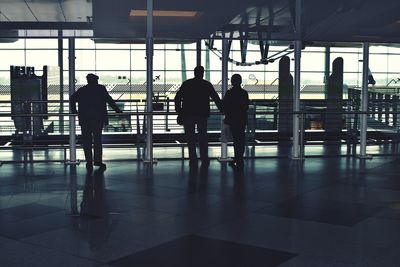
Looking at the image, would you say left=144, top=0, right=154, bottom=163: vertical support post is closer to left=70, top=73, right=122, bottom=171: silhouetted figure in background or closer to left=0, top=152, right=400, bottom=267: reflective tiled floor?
left=0, top=152, right=400, bottom=267: reflective tiled floor

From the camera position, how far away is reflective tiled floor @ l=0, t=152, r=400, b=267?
4.12 meters

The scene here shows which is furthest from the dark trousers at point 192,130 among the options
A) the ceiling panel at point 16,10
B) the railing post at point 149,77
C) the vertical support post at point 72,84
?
the ceiling panel at point 16,10

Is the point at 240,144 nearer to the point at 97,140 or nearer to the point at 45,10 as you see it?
the point at 97,140

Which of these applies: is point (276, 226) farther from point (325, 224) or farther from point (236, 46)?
point (236, 46)

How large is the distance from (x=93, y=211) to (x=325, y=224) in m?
2.09

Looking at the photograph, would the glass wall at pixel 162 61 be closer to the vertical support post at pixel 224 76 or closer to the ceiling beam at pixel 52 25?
the ceiling beam at pixel 52 25

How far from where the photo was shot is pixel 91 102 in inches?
314

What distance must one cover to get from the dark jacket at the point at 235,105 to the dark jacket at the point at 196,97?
0.40 feet

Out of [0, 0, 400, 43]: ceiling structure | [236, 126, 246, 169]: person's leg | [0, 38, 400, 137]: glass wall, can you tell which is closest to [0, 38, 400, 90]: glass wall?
[0, 38, 400, 137]: glass wall

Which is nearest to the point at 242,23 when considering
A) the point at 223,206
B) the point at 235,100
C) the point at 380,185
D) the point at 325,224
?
the point at 235,100

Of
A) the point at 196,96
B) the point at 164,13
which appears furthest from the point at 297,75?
the point at 164,13

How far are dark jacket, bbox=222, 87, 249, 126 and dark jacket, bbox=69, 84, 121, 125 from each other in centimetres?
161

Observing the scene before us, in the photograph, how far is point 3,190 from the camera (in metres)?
6.69

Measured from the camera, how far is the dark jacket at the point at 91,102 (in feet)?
26.1
